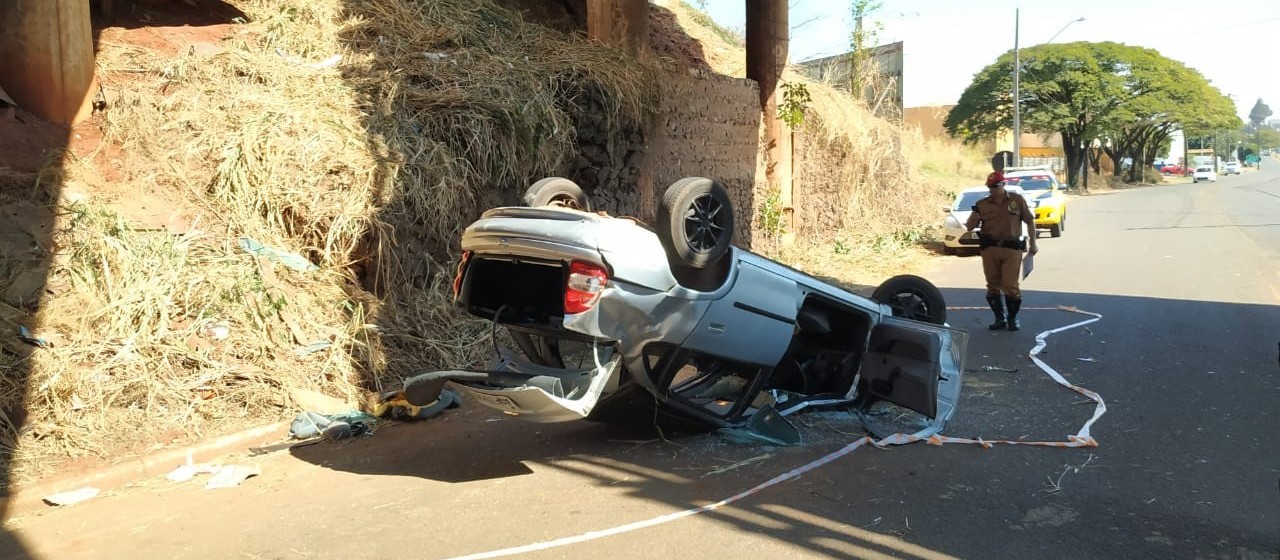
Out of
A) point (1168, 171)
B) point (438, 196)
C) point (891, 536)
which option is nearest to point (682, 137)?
point (438, 196)

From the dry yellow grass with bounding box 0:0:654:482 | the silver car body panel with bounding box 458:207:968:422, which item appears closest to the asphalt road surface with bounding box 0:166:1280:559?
the silver car body panel with bounding box 458:207:968:422

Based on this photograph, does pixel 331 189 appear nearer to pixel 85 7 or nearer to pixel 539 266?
pixel 85 7

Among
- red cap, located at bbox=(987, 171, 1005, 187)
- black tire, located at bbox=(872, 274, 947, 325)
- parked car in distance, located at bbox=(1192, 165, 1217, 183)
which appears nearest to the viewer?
black tire, located at bbox=(872, 274, 947, 325)

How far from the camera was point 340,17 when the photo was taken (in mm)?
12031

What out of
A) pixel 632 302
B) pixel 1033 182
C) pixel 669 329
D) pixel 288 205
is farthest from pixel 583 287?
pixel 1033 182

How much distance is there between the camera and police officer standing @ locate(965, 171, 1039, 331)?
1070cm

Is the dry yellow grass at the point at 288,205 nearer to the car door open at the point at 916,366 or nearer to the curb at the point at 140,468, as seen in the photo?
the curb at the point at 140,468

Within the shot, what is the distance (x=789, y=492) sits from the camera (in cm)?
536

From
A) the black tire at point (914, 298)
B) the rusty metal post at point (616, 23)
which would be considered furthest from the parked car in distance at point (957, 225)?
the black tire at point (914, 298)

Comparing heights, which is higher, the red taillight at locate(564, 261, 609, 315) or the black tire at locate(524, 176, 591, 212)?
the black tire at locate(524, 176, 591, 212)

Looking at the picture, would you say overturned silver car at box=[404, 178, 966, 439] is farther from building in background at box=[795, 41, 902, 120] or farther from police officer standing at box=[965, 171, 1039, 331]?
building in background at box=[795, 41, 902, 120]

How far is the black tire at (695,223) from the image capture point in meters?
5.70

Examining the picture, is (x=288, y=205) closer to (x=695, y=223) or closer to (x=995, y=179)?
(x=695, y=223)

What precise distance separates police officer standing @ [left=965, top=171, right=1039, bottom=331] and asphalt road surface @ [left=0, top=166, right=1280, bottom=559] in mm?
2129
